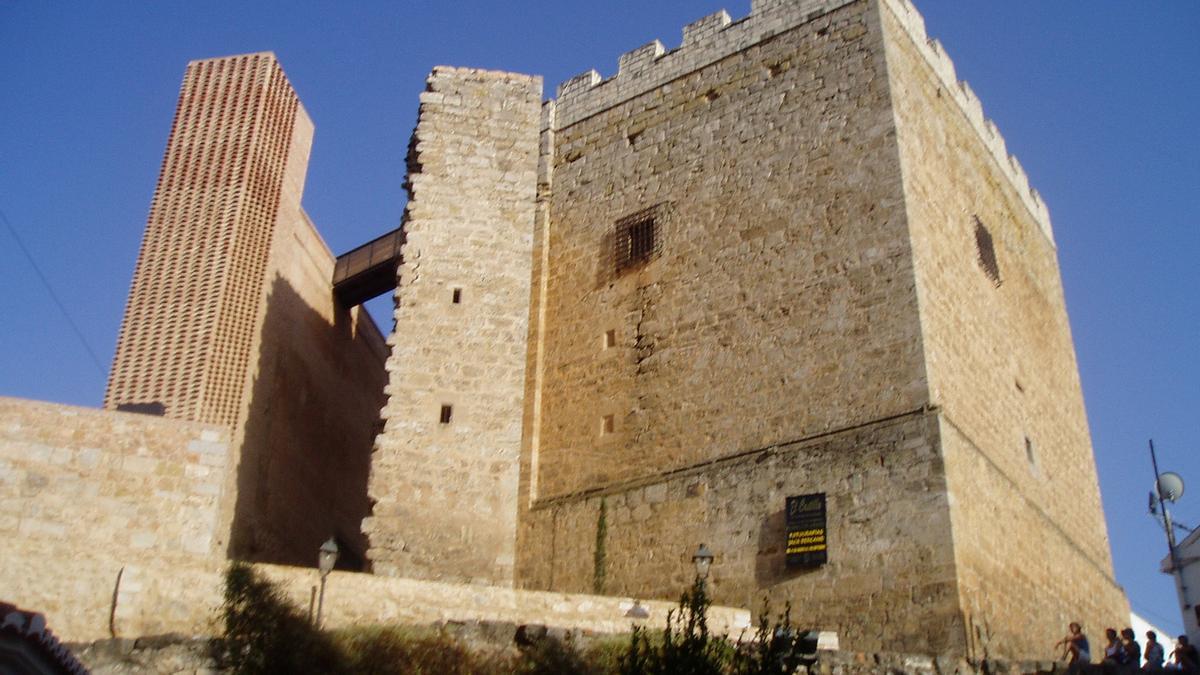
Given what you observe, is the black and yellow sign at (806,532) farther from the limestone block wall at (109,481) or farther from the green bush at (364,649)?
the limestone block wall at (109,481)

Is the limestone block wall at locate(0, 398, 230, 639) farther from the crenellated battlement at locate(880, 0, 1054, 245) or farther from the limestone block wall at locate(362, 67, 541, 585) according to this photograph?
the crenellated battlement at locate(880, 0, 1054, 245)

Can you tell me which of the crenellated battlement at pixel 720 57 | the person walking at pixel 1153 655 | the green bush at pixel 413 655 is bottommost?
the green bush at pixel 413 655

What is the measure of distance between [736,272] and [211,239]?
8.18 meters

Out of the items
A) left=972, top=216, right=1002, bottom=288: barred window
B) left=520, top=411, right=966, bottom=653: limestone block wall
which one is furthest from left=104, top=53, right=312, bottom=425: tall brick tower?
left=972, top=216, right=1002, bottom=288: barred window

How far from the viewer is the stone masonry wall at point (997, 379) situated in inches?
464

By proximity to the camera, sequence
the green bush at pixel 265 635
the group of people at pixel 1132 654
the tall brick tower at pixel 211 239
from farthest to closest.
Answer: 1. the tall brick tower at pixel 211 239
2. the group of people at pixel 1132 654
3. the green bush at pixel 265 635

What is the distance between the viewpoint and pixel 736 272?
1366cm

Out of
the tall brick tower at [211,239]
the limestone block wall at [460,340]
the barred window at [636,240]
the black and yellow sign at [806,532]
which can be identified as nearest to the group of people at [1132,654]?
the black and yellow sign at [806,532]

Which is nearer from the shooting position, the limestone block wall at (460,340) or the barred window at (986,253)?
the limestone block wall at (460,340)

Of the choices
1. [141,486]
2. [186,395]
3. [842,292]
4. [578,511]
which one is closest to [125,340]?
[186,395]

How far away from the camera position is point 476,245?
15000mm

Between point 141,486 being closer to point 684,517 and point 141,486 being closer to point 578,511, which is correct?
point 578,511

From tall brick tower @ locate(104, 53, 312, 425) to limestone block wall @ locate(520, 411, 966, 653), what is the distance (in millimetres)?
5692

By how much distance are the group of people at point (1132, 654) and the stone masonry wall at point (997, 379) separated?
16.2 inches
